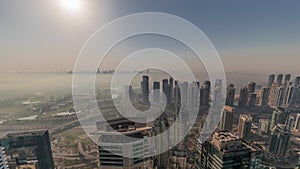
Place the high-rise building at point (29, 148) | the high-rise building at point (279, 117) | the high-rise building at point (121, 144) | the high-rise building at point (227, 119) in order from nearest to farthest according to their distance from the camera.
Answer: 1. the high-rise building at point (121, 144)
2. the high-rise building at point (29, 148)
3. the high-rise building at point (227, 119)
4. the high-rise building at point (279, 117)

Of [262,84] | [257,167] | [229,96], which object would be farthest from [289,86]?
[257,167]

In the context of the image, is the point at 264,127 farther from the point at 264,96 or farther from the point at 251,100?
the point at 264,96

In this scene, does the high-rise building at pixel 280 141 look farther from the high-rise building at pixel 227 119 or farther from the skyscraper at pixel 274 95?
the skyscraper at pixel 274 95

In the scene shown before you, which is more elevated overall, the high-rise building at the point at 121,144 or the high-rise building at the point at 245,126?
the high-rise building at the point at 121,144

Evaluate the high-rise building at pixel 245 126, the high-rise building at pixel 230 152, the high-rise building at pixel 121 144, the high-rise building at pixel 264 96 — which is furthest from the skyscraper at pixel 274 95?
the high-rise building at pixel 121 144

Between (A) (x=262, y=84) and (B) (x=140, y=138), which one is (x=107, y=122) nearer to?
(B) (x=140, y=138)

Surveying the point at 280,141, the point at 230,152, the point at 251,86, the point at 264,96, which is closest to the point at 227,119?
the point at 280,141
